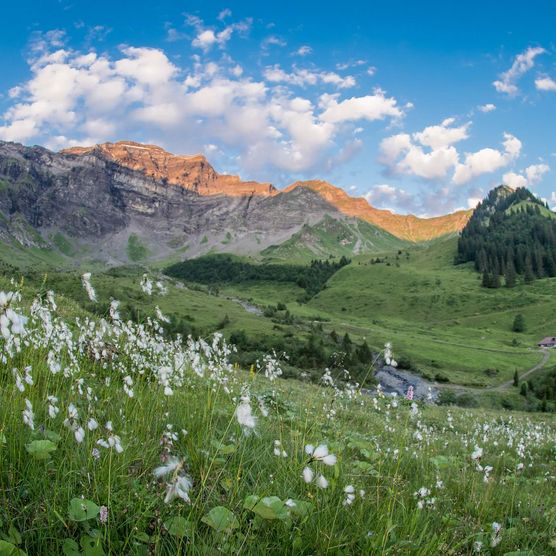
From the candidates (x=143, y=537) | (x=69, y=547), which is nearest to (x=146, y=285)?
(x=143, y=537)

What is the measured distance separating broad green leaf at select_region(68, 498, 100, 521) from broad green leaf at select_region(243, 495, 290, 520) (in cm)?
106

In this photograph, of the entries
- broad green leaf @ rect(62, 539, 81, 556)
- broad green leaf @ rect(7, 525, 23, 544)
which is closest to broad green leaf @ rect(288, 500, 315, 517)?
broad green leaf @ rect(62, 539, 81, 556)

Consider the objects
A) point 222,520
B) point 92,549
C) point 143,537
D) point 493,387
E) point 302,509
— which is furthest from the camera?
point 493,387

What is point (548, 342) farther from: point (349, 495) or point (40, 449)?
point (40, 449)

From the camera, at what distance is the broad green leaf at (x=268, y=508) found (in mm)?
3312

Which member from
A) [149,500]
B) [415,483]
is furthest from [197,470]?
[415,483]

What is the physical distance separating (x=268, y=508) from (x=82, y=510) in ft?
4.29

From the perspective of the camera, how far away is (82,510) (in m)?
3.19

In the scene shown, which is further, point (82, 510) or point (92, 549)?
point (82, 510)

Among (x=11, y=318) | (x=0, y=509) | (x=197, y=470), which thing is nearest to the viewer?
(x=11, y=318)

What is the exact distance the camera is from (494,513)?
5867 mm

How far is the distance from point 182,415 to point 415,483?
3.37 m

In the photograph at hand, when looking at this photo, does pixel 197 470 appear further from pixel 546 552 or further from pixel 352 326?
pixel 352 326

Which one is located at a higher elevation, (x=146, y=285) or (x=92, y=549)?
(x=146, y=285)
